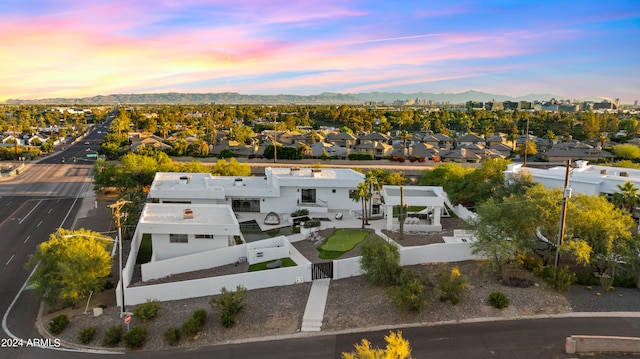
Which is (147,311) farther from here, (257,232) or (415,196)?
(415,196)

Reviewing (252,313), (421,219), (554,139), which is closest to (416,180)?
(421,219)

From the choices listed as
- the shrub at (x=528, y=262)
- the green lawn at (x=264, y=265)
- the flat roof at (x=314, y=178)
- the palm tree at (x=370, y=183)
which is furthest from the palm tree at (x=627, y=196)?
the green lawn at (x=264, y=265)

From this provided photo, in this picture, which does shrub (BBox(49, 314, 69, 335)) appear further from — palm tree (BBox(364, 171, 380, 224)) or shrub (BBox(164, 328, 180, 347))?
palm tree (BBox(364, 171, 380, 224))

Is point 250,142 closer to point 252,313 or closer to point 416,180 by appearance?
point 416,180

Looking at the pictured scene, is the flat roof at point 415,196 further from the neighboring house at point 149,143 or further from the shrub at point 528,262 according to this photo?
the neighboring house at point 149,143

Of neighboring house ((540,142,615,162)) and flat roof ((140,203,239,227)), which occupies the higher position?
flat roof ((140,203,239,227))

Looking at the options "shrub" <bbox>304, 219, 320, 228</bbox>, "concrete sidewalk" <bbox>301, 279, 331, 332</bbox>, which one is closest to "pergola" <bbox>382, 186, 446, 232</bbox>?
"shrub" <bbox>304, 219, 320, 228</bbox>
